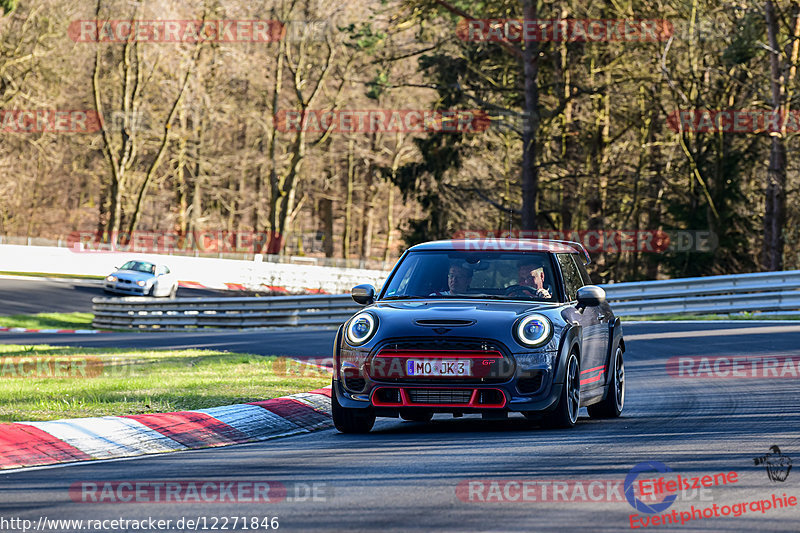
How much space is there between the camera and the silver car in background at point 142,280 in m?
38.9

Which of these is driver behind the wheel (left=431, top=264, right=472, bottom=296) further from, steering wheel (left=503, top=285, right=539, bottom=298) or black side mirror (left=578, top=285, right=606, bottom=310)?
black side mirror (left=578, top=285, right=606, bottom=310)

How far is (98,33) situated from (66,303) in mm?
16789

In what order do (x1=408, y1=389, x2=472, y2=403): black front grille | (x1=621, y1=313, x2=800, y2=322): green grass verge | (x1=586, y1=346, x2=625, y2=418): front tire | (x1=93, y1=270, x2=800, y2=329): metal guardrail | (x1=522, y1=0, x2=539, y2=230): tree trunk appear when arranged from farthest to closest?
(x1=522, y1=0, x2=539, y2=230): tree trunk < (x1=93, y1=270, x2=800, y2=329): metal guardrail < (x1=621, y1=313, x2=800, y2=322): green grass verge < (x1=586, y1=346, x2=625, y2=418): front tire < (x1=408, y1=389, x2=472, y2=403): black front grille

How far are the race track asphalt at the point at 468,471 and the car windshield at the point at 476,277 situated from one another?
1.15m

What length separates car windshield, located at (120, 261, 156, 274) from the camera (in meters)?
39.9

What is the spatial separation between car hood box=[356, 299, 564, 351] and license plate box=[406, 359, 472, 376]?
0.66ft

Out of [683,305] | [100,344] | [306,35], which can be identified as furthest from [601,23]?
[100,344]

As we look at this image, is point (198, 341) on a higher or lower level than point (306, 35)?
lower

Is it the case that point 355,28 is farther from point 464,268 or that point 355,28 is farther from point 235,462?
point 235,462

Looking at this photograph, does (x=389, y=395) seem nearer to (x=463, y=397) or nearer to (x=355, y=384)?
(x=355, y=384)

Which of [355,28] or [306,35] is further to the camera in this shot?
[306,35]

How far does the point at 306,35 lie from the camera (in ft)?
168

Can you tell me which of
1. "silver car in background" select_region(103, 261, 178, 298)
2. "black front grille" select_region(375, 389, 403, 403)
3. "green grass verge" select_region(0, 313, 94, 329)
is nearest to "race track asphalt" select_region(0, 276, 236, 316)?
"green grass verge" select_region(0, 313, 94, 329)

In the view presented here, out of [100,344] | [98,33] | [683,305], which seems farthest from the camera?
[98,33]
